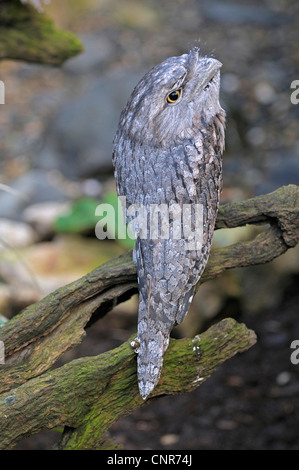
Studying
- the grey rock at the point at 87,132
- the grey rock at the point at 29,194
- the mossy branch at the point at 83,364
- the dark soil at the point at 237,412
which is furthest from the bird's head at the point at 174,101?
the grey rock at the point at 87,132

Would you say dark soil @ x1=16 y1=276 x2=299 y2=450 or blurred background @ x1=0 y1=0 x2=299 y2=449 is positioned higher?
blurred background @ x1=0 y1=0 x2=299 y2=449

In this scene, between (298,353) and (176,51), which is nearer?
(298,353)

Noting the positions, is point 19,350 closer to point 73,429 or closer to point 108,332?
point 73,429

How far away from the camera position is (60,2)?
978 cm

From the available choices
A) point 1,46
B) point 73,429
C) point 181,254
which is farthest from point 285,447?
point 1,46

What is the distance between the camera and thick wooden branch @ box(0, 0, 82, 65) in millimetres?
3551

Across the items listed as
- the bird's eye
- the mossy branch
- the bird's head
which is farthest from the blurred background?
the mossy branch

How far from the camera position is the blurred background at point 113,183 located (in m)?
4.39

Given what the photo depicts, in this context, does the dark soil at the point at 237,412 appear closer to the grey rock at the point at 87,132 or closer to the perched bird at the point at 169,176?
the perched bird at the point at 169,176

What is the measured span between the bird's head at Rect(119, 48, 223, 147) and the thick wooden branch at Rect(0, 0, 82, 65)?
1307mm

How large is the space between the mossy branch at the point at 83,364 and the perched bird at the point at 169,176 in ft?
0.74

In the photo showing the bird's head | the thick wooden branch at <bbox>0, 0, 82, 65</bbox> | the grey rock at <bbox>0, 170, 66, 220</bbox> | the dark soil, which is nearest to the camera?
the bird's head

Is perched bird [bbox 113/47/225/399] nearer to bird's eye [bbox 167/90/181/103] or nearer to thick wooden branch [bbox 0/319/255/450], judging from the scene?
bird's eye [bbox 167/90/181/103]
